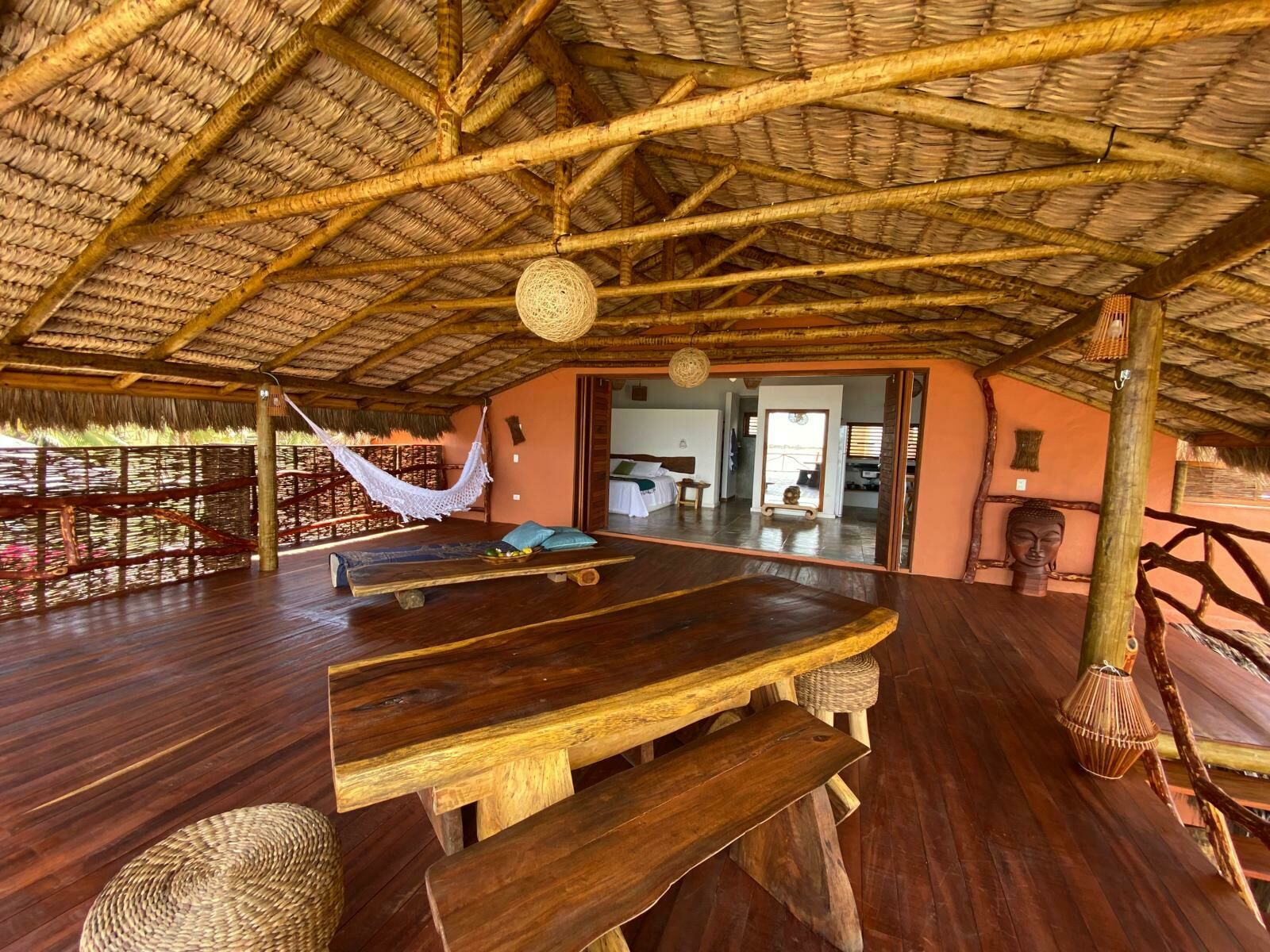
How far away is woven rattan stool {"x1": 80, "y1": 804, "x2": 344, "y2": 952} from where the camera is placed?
2.85ft

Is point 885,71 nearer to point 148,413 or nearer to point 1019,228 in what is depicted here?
point 1019,228

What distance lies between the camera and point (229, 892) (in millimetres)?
931

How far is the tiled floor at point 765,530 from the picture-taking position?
5.62 m

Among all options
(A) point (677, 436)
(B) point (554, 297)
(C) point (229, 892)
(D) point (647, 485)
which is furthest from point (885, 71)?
(A) point (677, 436)

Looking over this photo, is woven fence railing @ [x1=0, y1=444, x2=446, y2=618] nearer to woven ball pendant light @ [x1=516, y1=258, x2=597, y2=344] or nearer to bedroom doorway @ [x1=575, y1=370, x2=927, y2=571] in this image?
bedroom doorway @ [x1=575, y1=370, x2=927, y2=571]

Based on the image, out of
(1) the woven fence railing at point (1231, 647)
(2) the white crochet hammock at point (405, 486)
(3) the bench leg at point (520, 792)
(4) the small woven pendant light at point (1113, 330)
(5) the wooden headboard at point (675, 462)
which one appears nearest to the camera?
(3) the bench leg at point (520, 792)

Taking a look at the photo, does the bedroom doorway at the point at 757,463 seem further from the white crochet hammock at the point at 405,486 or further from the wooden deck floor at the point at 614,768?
the wooden deck floor at the point at 614,768

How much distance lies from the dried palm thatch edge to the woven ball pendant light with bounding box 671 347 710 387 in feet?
11.7

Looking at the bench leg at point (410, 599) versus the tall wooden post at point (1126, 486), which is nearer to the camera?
the tall wooden post at point (1126, 486)

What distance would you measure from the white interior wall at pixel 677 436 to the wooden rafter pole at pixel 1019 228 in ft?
19.7

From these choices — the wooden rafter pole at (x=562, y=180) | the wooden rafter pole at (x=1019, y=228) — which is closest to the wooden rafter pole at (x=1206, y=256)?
the wooden rafter pole at (x=1019, y=228)

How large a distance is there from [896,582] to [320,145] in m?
5.01

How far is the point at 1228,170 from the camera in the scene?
4.91ft

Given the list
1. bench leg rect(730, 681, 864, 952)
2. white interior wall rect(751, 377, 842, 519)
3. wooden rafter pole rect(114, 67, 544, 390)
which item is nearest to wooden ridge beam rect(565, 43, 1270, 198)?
wooden rafter pole rect(114, 67, 544, 390)
